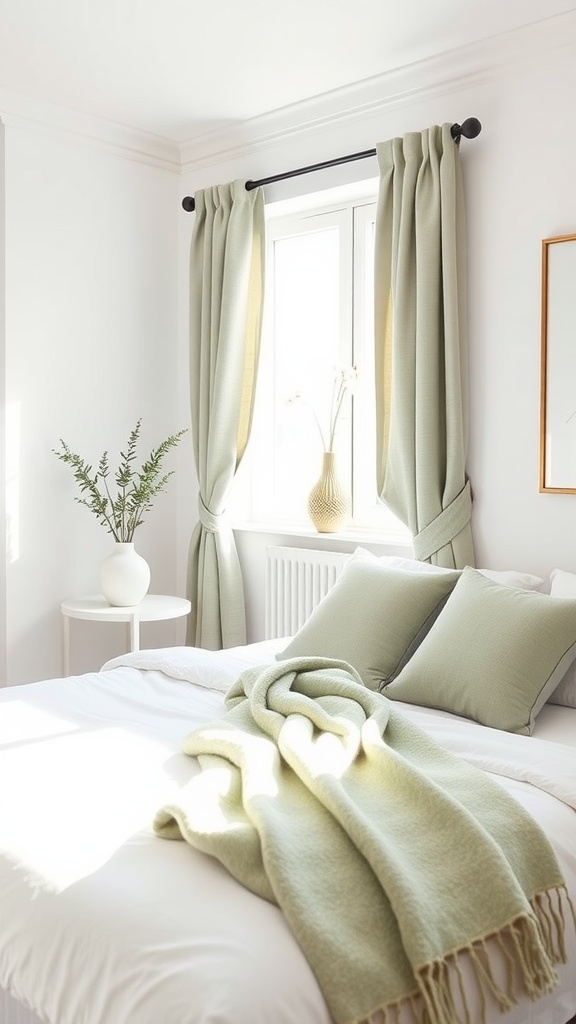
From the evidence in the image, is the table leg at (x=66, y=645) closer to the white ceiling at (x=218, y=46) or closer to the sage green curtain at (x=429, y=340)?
the sage green curtain at (x=429, y=340)

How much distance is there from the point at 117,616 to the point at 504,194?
2.06m

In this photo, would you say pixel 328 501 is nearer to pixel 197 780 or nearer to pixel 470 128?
pixel 470 128

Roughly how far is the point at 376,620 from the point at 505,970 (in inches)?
49.1

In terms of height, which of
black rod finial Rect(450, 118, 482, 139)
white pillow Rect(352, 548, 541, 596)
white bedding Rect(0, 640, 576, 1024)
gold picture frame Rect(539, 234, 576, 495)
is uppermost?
black rod finial Rect(450, 118, 482, 139)

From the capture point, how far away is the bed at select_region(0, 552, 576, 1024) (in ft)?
4.20

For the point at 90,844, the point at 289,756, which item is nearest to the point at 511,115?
the point at 289,756

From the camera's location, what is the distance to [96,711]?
92.8 inches

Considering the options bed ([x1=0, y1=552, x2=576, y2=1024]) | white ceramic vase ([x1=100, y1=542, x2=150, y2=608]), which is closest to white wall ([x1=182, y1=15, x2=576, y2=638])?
bed ([x1=0, y1=552, x2=576, y2=1024])

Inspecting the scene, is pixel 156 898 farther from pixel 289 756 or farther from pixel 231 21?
pixel 231 21

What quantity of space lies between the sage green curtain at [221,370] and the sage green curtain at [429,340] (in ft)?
2.60

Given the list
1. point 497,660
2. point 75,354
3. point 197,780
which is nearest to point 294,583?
point 75,354

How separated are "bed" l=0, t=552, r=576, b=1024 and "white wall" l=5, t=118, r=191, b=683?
1118 millimetres

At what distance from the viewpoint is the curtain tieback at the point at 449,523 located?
10.4ft

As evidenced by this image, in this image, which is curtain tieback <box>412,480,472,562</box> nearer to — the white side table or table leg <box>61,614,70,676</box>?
the white side table
